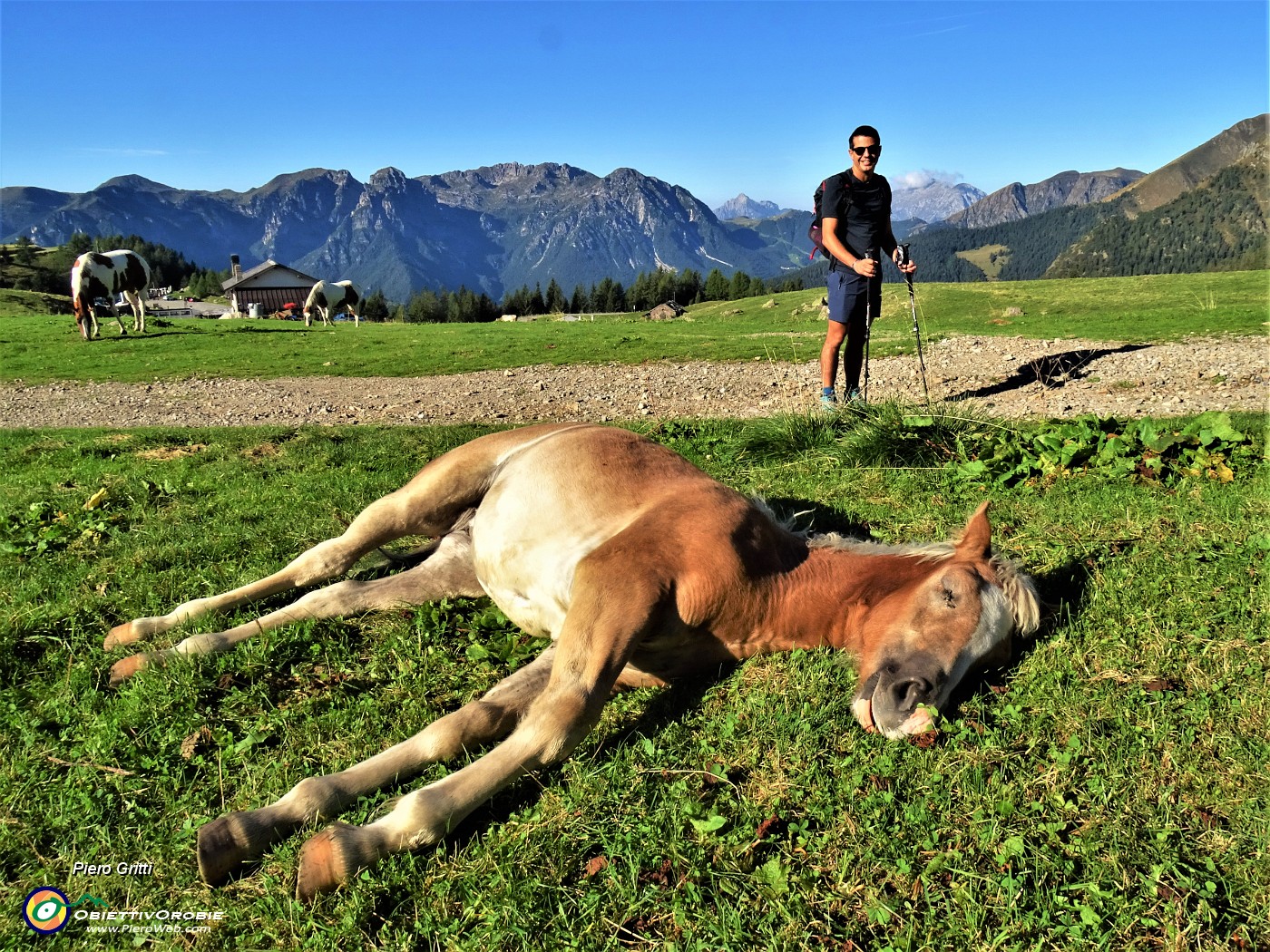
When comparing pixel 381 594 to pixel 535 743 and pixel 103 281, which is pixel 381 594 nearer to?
pixel 535 743

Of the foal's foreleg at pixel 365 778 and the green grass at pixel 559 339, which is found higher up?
the green grass at pixel 559 339

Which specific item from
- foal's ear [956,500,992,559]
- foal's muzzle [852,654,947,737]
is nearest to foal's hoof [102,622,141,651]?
foal's muzzle [852,654,947,737]

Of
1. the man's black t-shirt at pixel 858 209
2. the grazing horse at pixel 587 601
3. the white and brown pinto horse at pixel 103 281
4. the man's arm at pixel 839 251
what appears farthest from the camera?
the white and brown pinto horse at pixel 103 281

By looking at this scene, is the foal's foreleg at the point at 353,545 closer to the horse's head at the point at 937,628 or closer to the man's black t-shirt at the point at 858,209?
the horse's head at the point at 937,628

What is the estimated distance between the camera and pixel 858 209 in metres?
10.0

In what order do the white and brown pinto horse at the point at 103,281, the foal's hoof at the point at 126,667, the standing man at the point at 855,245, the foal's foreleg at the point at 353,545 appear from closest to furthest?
the foal's hoof at the point at 126,667
the foal's foreleg at the point at 353,545
the standing man at the point at 855,245
the white and brown pinto horse at the point at 103,281

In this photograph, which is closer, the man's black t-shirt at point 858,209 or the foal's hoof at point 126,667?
the foal's hoof at point 126,667

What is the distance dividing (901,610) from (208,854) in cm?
295

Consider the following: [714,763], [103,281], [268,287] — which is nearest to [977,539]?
[714,763]

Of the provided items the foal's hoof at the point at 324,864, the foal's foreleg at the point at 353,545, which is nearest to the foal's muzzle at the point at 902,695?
the foal's hoof at the point at 324,864

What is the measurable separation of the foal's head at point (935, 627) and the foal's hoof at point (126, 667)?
3.58 m

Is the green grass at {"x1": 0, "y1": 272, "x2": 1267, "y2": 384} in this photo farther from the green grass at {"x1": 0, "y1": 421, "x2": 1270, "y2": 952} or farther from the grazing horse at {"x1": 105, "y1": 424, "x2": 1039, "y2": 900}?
the green grass at {"x1": 0, "y1": 421, "x2": 1270, "y2": 952}

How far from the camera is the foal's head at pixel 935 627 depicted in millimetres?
3303

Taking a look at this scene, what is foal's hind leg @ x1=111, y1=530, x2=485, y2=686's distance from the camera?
432 cm
